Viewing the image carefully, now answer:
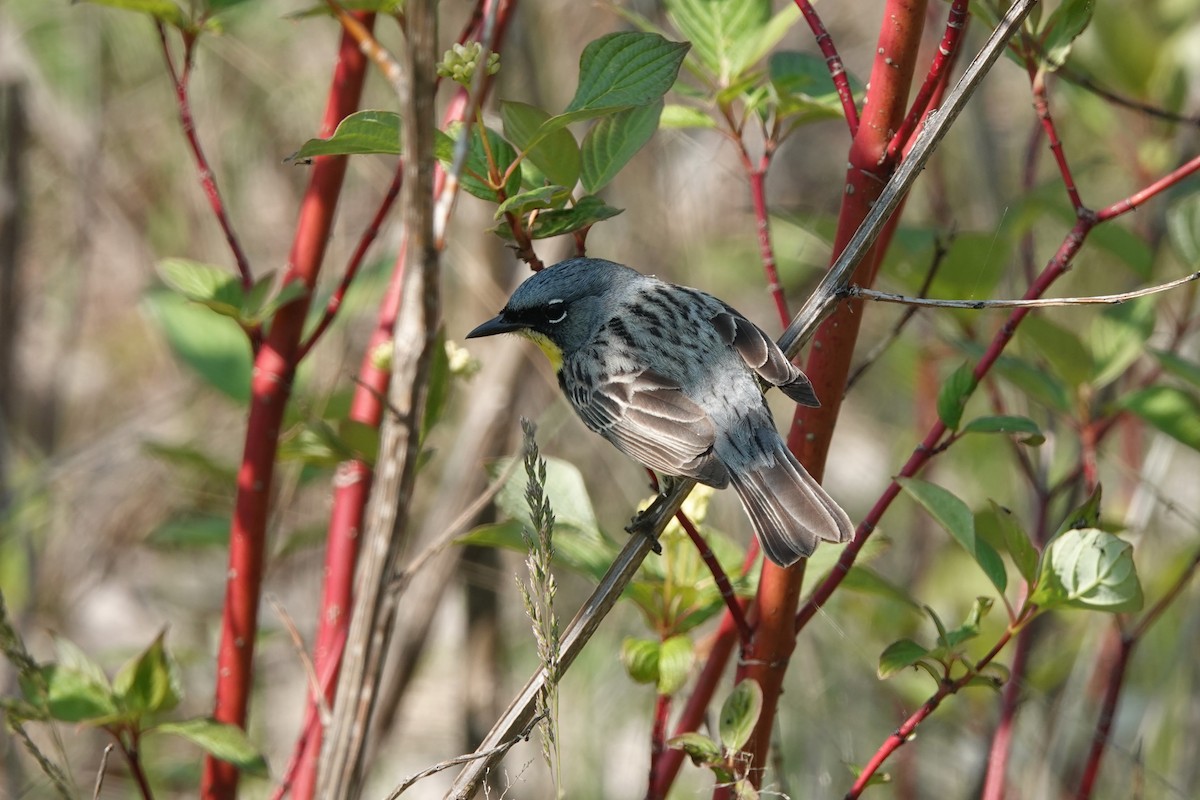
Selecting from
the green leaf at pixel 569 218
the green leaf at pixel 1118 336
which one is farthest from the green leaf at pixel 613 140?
the green leaf at pixel 1118 336

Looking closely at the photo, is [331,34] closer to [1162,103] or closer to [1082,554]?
[1162,103]

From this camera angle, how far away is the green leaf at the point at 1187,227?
2.47m

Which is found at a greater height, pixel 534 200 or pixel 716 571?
pixel 534 200

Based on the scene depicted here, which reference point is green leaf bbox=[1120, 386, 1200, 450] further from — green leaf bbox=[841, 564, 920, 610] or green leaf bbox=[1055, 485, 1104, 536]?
green leaf bbox=[841, 564, 920, 610]

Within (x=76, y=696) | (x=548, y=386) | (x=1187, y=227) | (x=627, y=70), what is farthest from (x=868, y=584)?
(x=548, y=386)

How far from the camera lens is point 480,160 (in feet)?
5.61

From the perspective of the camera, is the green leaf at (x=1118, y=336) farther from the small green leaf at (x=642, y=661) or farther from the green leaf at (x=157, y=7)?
the green leaf at (x=157, y=7)

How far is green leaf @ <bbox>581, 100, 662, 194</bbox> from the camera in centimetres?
180

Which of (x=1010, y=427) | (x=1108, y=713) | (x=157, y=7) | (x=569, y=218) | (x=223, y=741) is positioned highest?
(x=157, y=7)

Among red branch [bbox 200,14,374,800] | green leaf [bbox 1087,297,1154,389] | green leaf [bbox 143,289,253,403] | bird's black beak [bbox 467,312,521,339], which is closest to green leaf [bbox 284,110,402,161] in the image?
red branch [bbox 200,14,374,800]

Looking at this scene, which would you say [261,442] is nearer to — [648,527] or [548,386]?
[648,527]

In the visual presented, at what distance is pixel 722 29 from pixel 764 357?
61 cm

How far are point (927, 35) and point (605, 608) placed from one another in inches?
127

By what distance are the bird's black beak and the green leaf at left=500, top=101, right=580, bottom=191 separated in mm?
774
